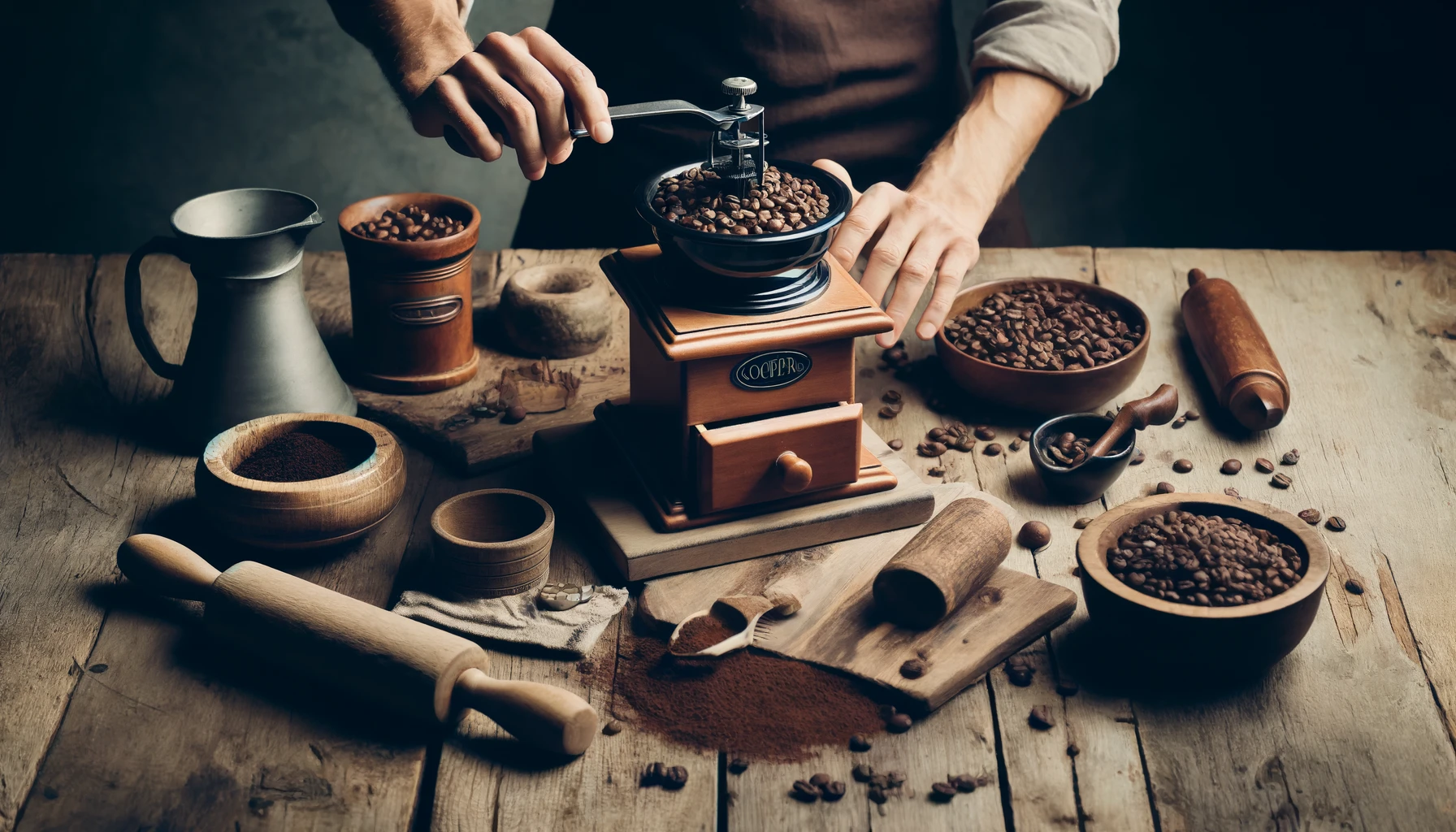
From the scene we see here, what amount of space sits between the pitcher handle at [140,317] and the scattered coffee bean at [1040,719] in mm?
1519

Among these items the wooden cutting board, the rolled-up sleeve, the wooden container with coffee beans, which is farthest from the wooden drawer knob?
the rolled-up sleeve

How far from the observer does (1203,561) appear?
1681mm

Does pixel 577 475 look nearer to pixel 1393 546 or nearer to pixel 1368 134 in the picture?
pixel 1393 546

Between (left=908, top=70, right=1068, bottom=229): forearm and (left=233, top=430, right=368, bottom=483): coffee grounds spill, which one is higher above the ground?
(left=233, top=430, right=368, bottom=483): coffee grounds spill

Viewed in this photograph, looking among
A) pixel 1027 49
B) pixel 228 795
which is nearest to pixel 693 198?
pixel 228 795

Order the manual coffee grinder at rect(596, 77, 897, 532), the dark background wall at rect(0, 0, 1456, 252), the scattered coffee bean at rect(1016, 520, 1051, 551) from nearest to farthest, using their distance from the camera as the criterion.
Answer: the manual coffee grinder at rect(596, 77, 897, 532), the scattered coffee bean at rect(1016, 520, 1051, 551), the dark background wall at rect(0, 0, 1456, 252)

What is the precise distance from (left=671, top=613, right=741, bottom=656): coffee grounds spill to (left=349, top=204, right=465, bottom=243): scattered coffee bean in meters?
0.90

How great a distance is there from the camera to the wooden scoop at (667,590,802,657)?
1740mm

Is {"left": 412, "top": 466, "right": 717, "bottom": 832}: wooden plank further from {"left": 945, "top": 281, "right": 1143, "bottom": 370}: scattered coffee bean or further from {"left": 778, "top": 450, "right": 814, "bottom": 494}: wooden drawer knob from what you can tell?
{"left": 945, "top": 281, "right": 1143, "bottom": 370}: scattered coffee bean

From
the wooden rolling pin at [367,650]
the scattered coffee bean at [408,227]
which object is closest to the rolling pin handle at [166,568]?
the wooden rolling pin at [367,650]

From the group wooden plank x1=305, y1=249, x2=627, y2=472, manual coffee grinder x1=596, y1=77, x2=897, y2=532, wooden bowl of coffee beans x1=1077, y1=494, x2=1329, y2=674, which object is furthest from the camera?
wooden plank x1=305, y1=249, x2=627, y2=472

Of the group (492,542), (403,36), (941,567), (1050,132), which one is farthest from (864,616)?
(1050,132)

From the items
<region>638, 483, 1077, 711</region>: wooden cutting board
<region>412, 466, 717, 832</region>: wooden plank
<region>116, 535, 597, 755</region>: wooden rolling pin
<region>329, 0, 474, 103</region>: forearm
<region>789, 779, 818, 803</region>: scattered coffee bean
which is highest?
<region>329, 0, 474, 103</region>: forearm

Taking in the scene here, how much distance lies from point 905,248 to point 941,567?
85 centimetres
